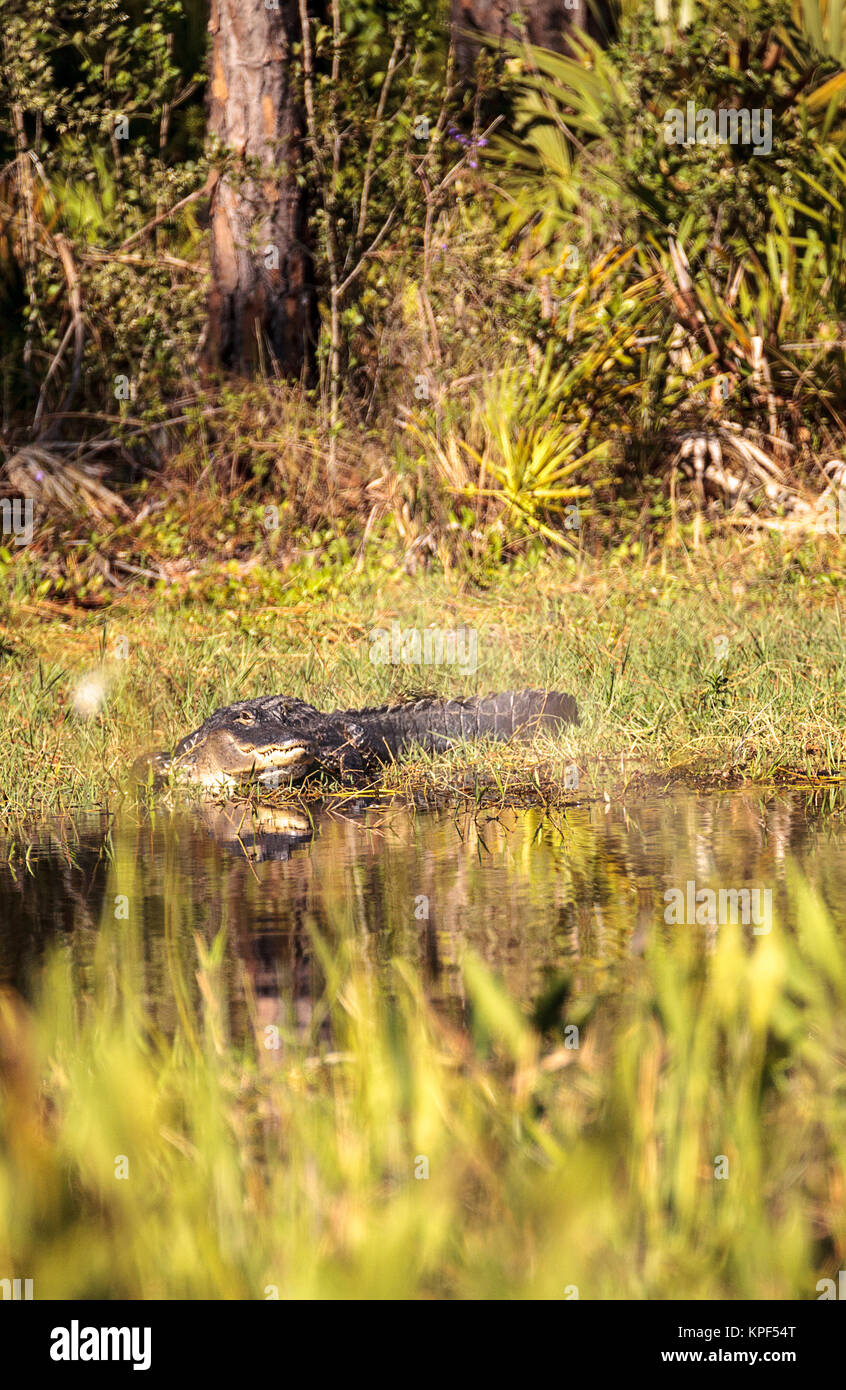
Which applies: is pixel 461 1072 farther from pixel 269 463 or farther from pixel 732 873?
pixel 269 463

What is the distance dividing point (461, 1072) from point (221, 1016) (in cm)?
51

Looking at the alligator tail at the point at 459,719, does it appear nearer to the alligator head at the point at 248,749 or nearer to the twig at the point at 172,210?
the alligator head at the point at 248,749

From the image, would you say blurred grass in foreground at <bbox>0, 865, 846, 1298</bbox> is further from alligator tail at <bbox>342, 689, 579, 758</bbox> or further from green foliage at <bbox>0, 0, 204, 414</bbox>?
green foliage at <bbox>0, 0, 204, 414</bbox>

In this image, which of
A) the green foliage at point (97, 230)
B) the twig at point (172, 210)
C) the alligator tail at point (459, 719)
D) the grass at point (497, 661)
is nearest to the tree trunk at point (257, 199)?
the twig at point (172, 210)

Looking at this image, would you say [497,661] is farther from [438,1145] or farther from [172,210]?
[172,210]

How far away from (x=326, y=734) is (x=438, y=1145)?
3.18 metres

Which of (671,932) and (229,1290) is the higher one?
(229,1290)

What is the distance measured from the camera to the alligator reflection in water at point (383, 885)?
3.01 metres

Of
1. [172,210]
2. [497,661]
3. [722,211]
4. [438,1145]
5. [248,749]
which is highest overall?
[172,210]

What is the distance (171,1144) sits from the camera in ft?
6.87

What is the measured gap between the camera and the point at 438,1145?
2.02 meters

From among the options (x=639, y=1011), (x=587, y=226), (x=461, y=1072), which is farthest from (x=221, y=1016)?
(x=587, y=226)

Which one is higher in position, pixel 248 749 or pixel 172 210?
pixel 172 210

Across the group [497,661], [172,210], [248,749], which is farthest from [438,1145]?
[172,210]
